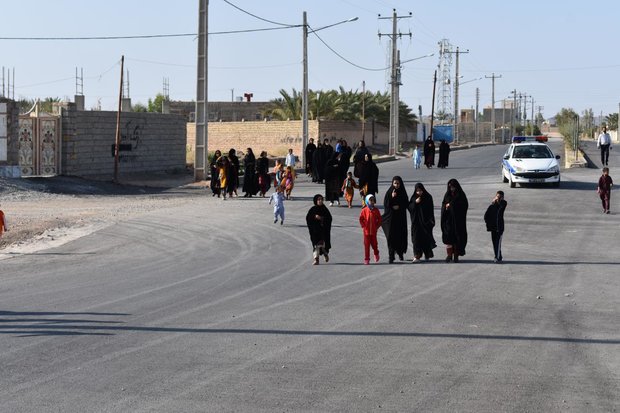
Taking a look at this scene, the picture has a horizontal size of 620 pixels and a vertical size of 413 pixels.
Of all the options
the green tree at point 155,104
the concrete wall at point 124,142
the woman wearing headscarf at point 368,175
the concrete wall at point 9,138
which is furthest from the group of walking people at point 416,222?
the green tree at point 155,104

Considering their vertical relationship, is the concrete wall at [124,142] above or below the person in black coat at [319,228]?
above

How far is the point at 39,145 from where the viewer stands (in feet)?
113

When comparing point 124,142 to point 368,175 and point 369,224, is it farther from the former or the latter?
point 369,224

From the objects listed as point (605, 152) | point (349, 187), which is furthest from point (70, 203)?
point (605, 152)

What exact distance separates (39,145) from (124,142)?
5779 millimetres

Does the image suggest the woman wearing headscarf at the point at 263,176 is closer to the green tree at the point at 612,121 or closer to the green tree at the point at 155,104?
the green tree at the point at 155,104

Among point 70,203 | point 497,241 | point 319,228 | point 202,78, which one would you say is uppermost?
point 202,78

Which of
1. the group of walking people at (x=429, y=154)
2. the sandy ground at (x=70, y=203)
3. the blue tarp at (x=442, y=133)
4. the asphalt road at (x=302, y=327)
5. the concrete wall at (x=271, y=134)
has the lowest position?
the asphalt road at (x=302, y=327)

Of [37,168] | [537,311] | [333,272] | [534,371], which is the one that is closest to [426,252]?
[333,272]

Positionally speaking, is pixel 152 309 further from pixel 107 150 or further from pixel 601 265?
pixel 107 150

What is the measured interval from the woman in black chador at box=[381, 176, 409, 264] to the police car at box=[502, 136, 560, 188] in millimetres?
15608

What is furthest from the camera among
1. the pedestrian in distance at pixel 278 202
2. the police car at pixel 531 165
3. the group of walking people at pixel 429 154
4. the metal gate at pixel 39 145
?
the group of walking people at pixel 429 154

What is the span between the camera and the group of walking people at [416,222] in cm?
1633

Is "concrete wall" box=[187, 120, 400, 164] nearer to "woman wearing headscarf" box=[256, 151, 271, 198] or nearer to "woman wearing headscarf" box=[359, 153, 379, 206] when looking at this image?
"woman wearing headscarf" box=[256, 151, 271, 198]
